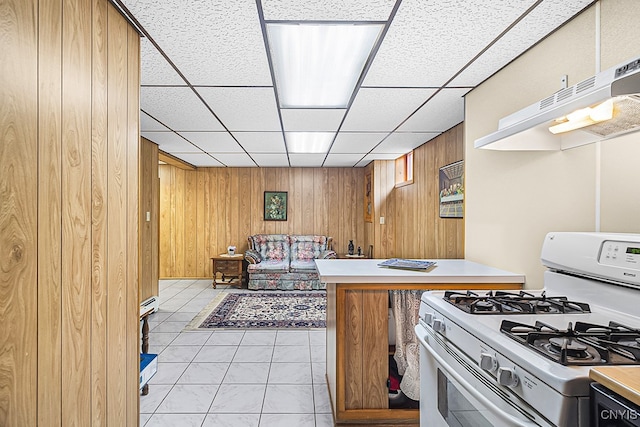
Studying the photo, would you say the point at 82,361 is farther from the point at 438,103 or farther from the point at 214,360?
the point at 438,103

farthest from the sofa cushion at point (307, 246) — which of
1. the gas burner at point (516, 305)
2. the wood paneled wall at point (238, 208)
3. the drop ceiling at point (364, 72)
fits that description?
the gas burner at point (516, 305)

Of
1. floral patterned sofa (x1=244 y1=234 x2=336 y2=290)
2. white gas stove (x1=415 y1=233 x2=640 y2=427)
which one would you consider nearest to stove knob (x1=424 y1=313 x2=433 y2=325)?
white gas stove (x1=415 y1=233 x2=640 y2=427)

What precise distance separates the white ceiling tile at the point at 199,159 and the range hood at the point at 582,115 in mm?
4868

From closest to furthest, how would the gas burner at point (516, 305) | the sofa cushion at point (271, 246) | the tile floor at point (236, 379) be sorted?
the gas burner at point (516, 305)
the tile floor at point (236, 379)
the sofa cushion at point (271, 246)

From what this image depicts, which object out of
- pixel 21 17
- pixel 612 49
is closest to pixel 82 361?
pixel 21 17

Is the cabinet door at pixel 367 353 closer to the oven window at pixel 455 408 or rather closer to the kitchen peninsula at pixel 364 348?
the kitchen peninsula at pixel 364 348

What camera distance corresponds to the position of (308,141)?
460 centimetres

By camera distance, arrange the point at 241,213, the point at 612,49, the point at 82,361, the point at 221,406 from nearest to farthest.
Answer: the point at 82,361, the point at 612,49, the point at 221,406, the point at 241,213

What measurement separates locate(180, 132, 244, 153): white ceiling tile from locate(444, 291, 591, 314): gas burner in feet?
11.2

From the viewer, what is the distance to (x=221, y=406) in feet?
8.21

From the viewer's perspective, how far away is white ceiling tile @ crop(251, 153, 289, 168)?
573 cm

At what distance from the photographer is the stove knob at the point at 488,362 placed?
102cm

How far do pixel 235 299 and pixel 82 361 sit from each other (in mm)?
4399

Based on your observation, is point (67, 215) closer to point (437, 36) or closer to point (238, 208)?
point (437, 36)
